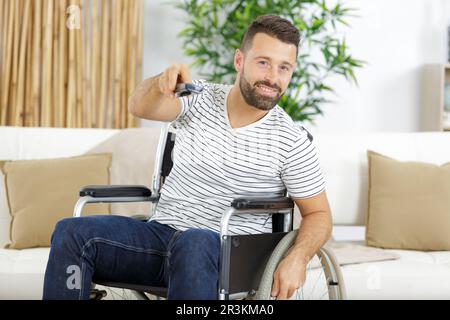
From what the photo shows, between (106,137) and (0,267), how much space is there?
80 centimetres

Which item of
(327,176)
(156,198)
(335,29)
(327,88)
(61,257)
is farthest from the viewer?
(335,29)

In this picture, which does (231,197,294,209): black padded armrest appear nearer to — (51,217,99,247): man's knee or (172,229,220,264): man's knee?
(172,229,220,264): man's knee

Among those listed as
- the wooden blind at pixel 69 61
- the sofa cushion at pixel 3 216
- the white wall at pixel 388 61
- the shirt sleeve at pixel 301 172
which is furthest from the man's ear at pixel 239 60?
the white wall at pixel 388 61

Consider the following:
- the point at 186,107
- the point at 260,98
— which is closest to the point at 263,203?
the point at 260,98

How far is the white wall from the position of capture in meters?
4.70

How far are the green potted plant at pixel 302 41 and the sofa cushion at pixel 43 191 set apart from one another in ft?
4.69

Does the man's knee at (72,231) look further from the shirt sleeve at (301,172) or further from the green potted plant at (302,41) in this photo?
the green potted plant at (302,41)

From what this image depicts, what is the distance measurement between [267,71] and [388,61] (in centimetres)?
289

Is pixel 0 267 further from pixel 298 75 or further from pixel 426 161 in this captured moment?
pixel 298 75

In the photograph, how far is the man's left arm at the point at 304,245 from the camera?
72.3 inches

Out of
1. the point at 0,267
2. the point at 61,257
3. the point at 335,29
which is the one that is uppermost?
the point at 335,29

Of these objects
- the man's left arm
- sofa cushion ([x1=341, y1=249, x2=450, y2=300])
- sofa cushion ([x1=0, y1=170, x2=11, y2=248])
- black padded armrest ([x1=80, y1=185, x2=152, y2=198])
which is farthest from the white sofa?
the man's left arm

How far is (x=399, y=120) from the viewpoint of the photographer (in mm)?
4766
